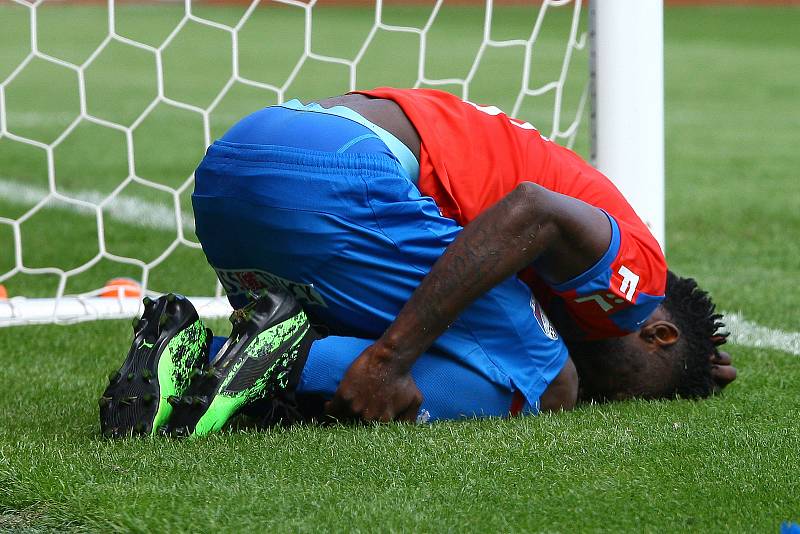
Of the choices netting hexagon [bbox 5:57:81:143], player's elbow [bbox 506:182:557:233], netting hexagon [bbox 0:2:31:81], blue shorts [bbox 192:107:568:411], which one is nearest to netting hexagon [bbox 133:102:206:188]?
netting hexagon [bbox 5:57:81:143]

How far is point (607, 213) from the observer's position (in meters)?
2.61

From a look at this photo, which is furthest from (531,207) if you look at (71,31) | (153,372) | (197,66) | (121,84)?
(71,31)

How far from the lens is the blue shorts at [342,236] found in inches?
96.1

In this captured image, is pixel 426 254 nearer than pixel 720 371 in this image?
Yes

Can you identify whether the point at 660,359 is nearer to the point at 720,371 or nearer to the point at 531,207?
the point at 720,371

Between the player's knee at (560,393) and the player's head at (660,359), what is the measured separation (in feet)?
0.42

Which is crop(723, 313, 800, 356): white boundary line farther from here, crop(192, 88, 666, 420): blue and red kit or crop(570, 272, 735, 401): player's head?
crop(192, 88, 666, 420): blue and red kit

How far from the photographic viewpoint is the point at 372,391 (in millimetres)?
2455

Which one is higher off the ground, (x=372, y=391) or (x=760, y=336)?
(x=372, y=391)

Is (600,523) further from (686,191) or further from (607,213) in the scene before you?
(686,191)

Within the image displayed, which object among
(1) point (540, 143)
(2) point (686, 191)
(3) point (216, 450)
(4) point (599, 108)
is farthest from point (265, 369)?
(2) point (686, 191)

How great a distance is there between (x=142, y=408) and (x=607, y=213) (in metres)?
0.99

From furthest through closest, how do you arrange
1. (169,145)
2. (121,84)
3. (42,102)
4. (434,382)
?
1. (121,84)
2. (42,102)
3. (169,145)
4. (434,382)

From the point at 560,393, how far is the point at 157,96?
612 centimetres
